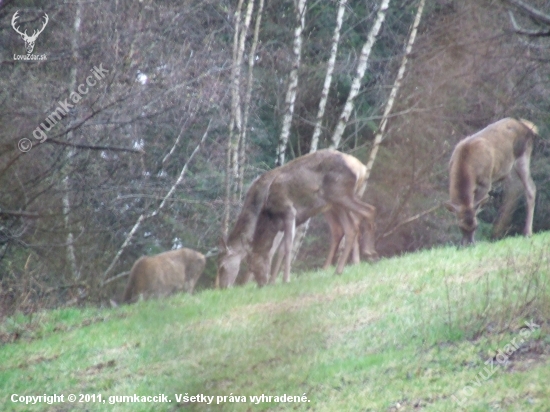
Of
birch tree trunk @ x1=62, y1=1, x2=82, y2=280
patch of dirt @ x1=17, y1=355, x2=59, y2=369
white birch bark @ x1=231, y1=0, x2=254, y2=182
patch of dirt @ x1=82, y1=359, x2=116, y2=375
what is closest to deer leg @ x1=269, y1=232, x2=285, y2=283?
birch tree trunk @ x1=62, y1=1, x2=82, y2=280

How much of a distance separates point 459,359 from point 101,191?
9821mm

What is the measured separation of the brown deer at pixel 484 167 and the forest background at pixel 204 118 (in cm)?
81

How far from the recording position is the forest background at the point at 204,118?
16516mm

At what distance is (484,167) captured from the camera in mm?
17078

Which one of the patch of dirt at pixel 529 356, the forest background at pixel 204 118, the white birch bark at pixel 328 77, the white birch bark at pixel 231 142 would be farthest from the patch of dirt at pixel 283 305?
the white birch bark at pixel 328 77

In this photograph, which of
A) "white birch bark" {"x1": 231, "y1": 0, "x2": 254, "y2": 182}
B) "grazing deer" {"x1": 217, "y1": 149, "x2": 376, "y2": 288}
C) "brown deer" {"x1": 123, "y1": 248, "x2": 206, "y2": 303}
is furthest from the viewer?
"white birch bark" {"x1": 231, "y1": 0, "x2": 254, "y2": 182}

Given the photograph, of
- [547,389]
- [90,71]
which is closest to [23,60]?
[90,71]

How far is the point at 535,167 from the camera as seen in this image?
23719mm

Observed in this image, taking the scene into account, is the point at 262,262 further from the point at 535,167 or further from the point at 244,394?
the point at 535,167

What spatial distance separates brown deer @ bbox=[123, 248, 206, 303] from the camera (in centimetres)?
1878

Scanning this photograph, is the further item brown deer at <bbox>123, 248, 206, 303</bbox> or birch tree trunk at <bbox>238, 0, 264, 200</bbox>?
birch tree trunk at <bbox>238, 0, 264, 200</bbox>

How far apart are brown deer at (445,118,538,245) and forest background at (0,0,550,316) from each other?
0.81m

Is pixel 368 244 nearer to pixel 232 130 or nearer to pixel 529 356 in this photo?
pixel 529 356

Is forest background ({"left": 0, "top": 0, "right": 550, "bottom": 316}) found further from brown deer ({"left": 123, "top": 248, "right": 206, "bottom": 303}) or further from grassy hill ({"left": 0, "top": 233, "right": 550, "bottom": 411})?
grassy hill ({"left": 0, "top": 233, "right": 550, "bottom": 411})
